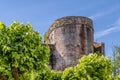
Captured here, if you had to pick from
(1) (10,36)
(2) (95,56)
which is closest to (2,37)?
(1) (10,36)

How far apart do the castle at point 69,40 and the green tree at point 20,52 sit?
30.0m

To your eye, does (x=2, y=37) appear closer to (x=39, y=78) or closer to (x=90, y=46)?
(x=39, y=78)

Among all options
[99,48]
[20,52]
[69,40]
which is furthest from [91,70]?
[99,48]

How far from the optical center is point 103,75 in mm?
30969

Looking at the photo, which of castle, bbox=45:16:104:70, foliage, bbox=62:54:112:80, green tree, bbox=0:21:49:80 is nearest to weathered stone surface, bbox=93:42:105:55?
castle, bbox=45:16:104:70

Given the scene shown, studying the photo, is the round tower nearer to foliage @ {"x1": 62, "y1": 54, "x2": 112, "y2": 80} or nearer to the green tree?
foliage @ {"x1": 62, "y1": 54, "x2": 112, "y2": 80}

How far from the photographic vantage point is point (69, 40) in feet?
181

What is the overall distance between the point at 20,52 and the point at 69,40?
105 feet

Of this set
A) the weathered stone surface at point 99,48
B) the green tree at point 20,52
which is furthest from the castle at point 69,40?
the green tree at point 20,52

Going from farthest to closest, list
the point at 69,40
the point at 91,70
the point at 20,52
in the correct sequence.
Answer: the point at 69,40 → the point at 91,70 → the point at 20,52

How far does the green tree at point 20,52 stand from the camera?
23391 mm

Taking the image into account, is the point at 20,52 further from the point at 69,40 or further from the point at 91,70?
the point at 69,40

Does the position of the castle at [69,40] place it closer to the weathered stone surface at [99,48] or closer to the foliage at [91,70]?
the weathered stone surface at [99,48]

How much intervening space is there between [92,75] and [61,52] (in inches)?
981
